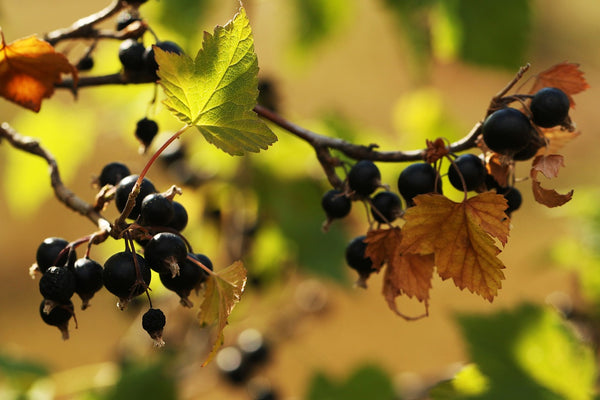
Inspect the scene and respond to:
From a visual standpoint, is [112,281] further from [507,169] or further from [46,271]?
[507,169]

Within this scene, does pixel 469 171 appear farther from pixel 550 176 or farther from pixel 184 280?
pixel 184 280

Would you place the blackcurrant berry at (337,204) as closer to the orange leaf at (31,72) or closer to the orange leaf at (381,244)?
the orange leaf at (381,244)

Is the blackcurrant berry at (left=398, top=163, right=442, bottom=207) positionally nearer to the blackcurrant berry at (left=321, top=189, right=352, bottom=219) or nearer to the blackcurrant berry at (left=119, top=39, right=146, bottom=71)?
the blackcurrant berry at (left=321, top=189, right=352, bottom=219)

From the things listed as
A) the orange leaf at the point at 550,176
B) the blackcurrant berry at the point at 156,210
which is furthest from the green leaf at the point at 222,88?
the orange leaf at the point at 550,176

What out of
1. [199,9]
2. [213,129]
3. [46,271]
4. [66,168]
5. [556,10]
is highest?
[556,10]

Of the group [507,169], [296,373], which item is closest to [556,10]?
[296,373]

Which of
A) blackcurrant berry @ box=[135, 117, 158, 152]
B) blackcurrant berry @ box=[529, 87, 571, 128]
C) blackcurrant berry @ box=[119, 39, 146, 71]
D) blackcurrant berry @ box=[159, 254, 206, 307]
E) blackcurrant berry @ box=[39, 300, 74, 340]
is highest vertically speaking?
blackcurrant berry @ box=[529, 87, 571, 128]

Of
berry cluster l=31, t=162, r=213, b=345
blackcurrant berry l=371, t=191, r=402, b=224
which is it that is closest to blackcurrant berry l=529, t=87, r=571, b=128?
blackcurrant berry l=371, t=191, r=402, b=224
